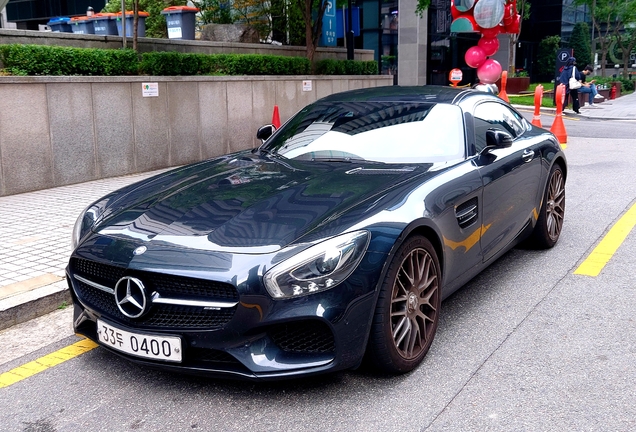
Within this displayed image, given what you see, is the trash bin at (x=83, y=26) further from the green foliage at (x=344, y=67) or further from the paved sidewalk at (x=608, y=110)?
the paved sidewalk at (x=608, y=110)

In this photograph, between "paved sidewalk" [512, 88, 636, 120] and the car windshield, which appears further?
"paved sidewalk" [512, 88, 636, 120]

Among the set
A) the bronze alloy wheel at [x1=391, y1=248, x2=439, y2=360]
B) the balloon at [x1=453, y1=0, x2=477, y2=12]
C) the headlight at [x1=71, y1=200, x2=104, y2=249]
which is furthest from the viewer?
the balloon at [x1=453, y1=0, x2=477, y2=12]

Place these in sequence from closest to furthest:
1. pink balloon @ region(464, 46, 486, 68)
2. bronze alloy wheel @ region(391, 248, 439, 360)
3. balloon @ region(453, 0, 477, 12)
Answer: bronze alloy wheel @ region(391, 248, 439, 360) < balloon @ region(453, 0, 477, 12) < pink balloon @ region(464, 46, 486, 68)

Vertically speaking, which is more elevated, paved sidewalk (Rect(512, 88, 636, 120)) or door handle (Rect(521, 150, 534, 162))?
door handle (Rect(521, 150, 534, 162))

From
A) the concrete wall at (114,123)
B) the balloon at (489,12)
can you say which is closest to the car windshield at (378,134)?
the concrete wall at (114,123)

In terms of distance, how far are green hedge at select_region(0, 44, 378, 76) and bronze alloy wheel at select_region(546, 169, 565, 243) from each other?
694 cm

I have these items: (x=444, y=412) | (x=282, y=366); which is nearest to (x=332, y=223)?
(x=282, y=366)

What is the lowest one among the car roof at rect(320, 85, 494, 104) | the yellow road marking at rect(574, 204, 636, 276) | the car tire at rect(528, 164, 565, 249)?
the yellow road marking at rect(574, 204, 636, 276)

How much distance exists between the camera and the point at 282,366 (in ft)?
10.1

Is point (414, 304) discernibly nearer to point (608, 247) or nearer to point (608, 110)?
point (608, 247)

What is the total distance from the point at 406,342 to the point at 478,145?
174 centimetres

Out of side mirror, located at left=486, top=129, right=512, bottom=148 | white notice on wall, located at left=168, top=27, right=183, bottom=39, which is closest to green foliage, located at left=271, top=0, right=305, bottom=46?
white notice on wall, located at left=168, top=27, right=183, bottom=39

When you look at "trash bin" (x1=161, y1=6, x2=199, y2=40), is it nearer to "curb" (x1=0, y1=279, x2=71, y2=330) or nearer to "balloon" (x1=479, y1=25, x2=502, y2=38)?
"curb" (x1=0, y1=279, x2=71, y2=330)

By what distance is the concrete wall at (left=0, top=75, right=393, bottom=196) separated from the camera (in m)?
8.87
